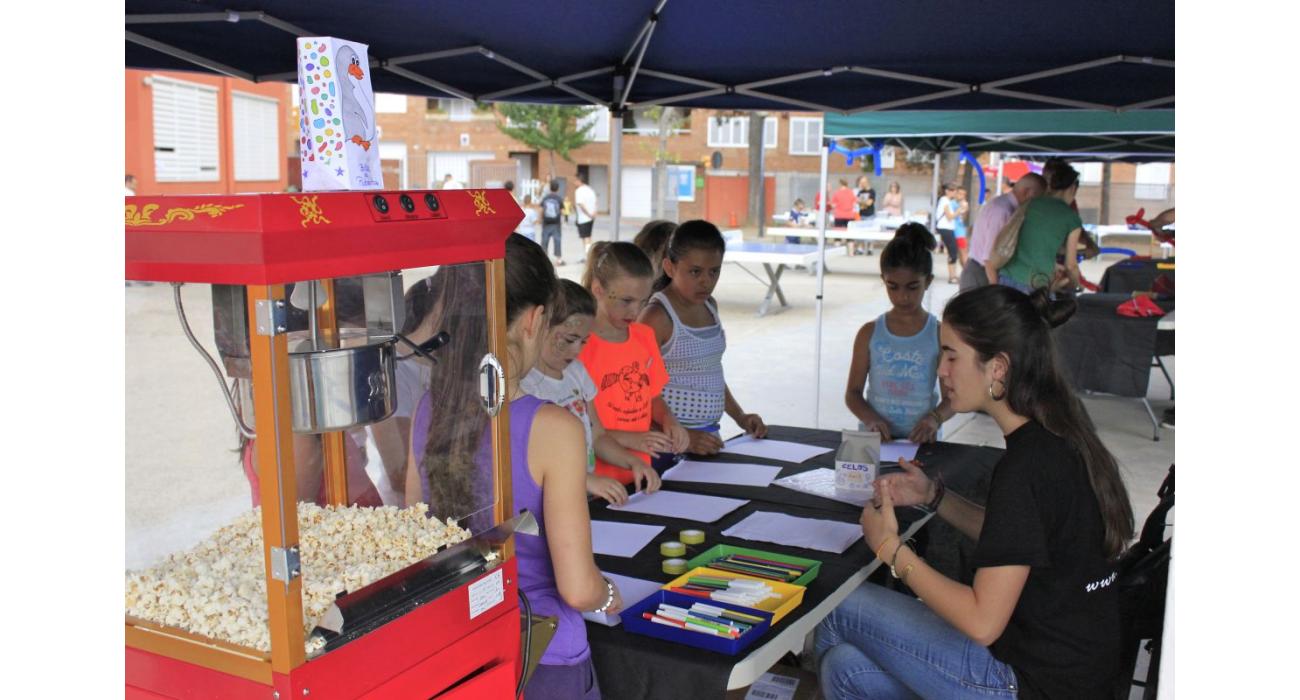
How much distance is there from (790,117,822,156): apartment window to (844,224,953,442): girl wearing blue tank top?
31.5 m

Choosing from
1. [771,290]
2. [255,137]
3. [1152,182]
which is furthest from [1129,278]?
[1152,182]

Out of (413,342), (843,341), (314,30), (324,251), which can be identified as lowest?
(843,341)

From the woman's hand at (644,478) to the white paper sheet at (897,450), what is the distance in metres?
0.80

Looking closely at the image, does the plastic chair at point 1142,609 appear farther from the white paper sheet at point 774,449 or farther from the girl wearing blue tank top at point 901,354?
the girl wearing blue tank top at point 901,354

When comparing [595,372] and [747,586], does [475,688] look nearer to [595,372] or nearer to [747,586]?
[747,586]

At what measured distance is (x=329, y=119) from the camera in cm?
138

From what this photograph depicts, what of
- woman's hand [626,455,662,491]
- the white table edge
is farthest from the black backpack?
the white table edge

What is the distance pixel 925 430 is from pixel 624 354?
3.41 feet

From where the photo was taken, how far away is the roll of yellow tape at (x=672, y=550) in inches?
86.4

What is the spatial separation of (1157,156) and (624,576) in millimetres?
12904

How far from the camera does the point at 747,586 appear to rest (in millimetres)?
1951

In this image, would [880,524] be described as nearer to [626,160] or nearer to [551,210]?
[551,210]

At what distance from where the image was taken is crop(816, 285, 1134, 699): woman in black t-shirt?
6.51ft

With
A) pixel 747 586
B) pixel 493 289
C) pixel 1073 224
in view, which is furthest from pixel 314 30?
pixel 1073 224
